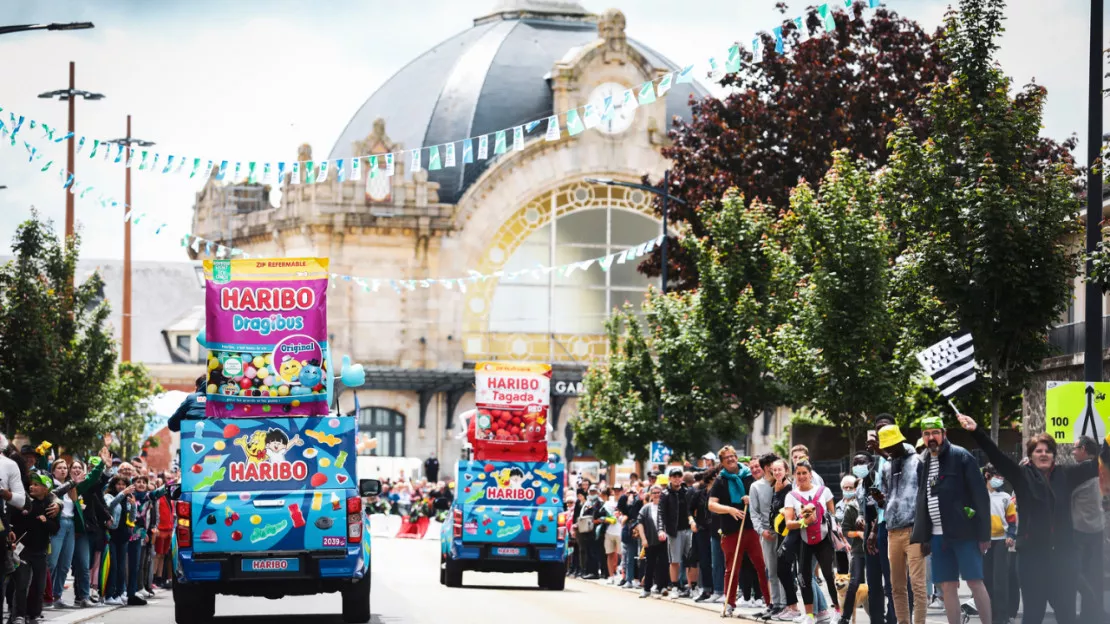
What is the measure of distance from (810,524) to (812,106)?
23.5 m

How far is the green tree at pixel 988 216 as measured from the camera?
23.0m

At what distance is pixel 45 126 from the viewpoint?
28.3 meters

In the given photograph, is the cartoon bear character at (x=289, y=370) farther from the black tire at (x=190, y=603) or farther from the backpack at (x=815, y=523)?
the backpack at (x=815, y=523)

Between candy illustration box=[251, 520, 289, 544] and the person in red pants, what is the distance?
239 inches

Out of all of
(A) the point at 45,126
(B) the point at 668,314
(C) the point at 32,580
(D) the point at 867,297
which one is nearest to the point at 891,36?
(B) the point at 668,314

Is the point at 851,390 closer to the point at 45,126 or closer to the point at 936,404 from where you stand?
the point at 936,404

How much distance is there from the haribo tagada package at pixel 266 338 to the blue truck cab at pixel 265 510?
0.37 m

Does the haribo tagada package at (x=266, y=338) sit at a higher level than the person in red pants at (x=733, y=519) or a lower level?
higher

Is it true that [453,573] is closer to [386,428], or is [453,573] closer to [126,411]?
[126,411]

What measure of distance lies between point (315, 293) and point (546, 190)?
51.2 meters

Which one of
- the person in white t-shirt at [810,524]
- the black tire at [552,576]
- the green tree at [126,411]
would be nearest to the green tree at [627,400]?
the green tree at [126,411]

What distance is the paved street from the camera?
2059cm

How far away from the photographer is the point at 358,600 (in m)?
19.6

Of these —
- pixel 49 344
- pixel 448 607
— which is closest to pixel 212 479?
pixel 448 607
